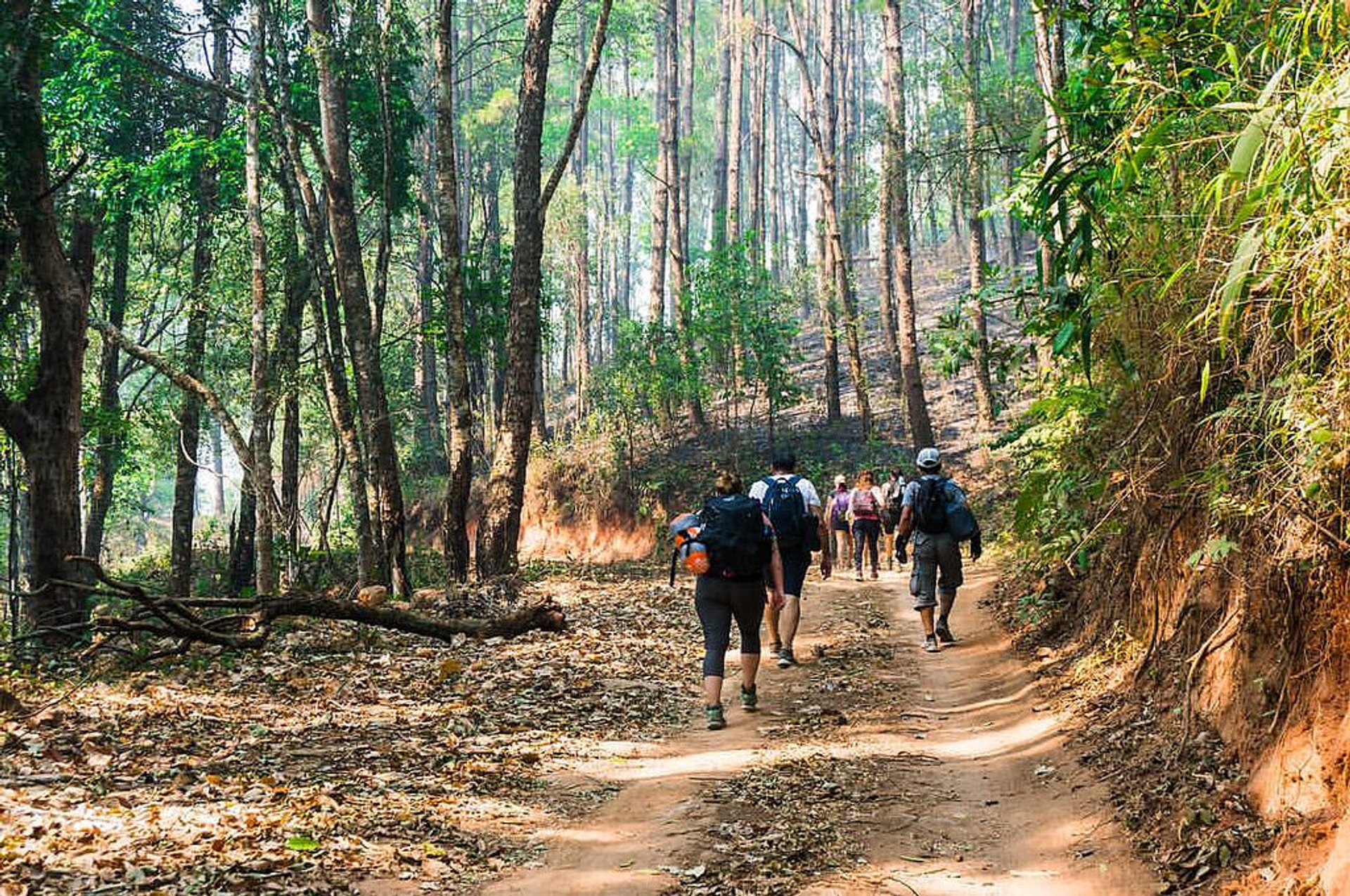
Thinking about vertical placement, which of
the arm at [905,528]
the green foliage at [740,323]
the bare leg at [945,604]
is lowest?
the bare leg at [945,604]

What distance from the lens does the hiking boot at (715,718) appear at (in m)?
8.31

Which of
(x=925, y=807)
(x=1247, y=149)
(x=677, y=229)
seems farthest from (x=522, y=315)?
(x=677, y=229)

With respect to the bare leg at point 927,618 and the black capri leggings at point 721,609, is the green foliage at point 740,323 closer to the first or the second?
the bare leg at point 927,618

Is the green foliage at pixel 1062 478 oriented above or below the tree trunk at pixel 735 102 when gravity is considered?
below

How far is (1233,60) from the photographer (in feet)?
13.8

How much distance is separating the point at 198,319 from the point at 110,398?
2.51m

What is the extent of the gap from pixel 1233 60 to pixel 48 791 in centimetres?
700

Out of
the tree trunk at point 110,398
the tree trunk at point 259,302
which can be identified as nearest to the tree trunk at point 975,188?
the tree trunk at point 259,302

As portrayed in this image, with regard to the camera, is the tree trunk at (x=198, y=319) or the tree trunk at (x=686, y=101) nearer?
the tree trunk at (x=198, y=319)

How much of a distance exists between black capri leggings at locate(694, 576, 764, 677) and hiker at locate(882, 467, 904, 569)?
895cm

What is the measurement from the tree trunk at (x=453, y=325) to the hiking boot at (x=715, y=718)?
6.98 meters

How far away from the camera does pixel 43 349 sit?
10.9 m

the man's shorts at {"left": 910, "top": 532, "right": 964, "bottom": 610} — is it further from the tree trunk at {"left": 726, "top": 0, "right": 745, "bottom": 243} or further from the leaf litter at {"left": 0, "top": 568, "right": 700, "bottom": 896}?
the tree trunk at {"left": 726, "top": 0, "right": 745, "bottom": 243}

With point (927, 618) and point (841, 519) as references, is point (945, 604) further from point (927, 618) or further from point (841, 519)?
point (841, 519)
